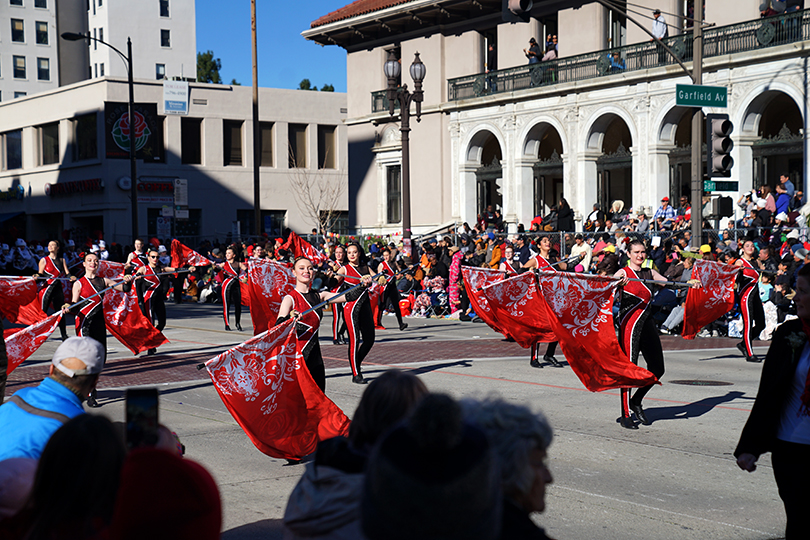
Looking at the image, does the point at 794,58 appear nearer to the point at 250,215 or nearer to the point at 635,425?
the point at 635,425

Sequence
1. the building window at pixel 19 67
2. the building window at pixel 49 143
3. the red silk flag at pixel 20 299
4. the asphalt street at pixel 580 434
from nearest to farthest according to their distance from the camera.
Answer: the asphalt street at pixel 580 434 < the red silk flag at pixel 20 299 < the building window at pixel 49 143 < the building window at pixel 19 67

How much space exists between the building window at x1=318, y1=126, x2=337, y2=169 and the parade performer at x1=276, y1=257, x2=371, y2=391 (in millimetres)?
43604

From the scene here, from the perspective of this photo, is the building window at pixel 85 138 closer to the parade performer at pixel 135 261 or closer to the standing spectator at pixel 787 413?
the parade performer at pixel 135 261

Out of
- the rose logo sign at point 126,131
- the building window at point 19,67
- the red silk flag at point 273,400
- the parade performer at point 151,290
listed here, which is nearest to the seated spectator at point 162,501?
the red silk flag at point 273,400

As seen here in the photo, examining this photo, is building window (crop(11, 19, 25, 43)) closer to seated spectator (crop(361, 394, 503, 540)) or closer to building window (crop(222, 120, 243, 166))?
building window (crop(222, 120, 243, 166))

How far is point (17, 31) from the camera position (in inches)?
3447

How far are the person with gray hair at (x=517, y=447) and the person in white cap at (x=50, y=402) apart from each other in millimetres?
1873

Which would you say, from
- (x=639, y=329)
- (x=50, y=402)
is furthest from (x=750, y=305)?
(x=50, y=402)

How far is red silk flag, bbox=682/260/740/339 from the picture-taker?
13.9 m

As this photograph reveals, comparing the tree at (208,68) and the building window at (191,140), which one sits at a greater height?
the tree at (208,68)

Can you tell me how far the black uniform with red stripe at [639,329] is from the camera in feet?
31.2

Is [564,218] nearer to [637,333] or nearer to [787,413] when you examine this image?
[637,333]

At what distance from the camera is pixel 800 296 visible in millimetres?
4828

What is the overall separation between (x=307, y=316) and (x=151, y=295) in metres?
8.47
